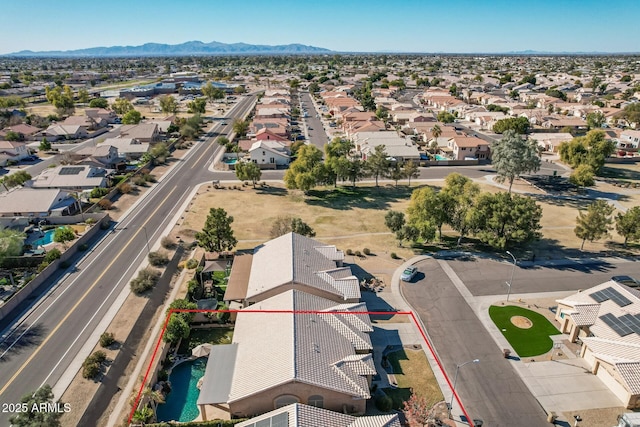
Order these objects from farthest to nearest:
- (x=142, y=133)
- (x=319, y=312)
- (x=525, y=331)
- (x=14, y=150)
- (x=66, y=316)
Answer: (x=142, y=133), (x=14, y=150), (x=66, y=316), (x=525, y=331), (x=319, y=312)

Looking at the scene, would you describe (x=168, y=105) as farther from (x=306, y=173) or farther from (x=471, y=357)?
(x=471, y=357)

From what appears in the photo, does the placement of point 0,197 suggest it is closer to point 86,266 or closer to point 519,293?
point 86,266

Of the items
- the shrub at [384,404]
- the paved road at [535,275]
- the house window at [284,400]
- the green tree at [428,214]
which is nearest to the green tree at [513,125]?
the paved road at [535,275]

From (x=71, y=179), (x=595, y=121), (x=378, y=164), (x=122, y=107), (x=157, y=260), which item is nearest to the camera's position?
(x=157, y=260)

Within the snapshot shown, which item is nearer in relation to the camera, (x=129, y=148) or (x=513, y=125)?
(x=129, y=148)

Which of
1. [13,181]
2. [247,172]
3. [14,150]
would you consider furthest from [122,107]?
[247,172]

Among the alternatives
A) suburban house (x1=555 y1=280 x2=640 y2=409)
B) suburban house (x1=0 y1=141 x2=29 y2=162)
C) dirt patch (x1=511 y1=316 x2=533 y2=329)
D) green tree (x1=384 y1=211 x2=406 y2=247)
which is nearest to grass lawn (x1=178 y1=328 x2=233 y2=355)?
green tree (x1=384 y1=211 x2=406 y2=247)
